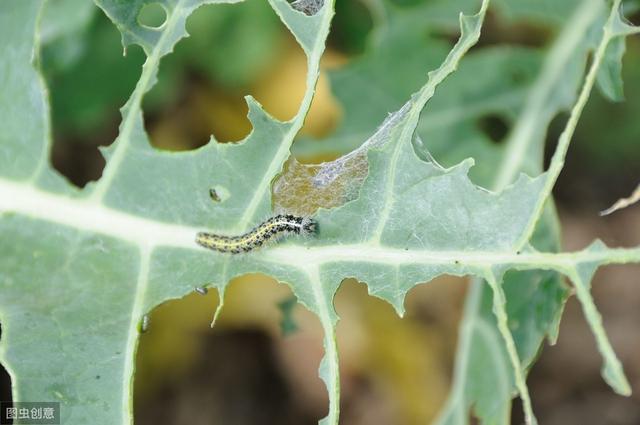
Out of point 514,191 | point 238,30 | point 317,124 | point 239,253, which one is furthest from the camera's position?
point 317,124

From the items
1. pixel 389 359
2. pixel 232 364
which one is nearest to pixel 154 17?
pixel 232 364

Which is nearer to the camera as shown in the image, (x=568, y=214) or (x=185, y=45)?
(x=185, y=45)

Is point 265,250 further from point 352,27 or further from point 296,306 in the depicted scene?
point 352,27

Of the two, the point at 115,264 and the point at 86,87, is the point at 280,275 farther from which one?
the point at 86,87

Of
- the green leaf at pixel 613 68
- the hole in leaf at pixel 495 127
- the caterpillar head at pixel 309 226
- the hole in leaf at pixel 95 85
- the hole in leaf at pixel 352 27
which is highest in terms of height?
the hole in leaf at pixel 352 27

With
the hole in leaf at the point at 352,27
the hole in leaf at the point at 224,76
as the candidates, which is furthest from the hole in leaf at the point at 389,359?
the hole in leaf at the point at 352,27

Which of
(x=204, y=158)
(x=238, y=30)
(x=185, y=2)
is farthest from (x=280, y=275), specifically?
(x=238, y=30)

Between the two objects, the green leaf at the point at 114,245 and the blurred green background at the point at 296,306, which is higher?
the blurred green background at the point at 296,306

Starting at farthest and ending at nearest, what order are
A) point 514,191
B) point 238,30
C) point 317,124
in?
point 317,124 < point 238,30 < point 514,191

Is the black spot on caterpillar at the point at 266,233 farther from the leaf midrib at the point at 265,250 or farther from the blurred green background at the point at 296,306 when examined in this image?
the blurred green background at the point at 296,306
